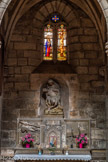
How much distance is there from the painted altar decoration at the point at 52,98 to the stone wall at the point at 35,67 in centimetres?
44

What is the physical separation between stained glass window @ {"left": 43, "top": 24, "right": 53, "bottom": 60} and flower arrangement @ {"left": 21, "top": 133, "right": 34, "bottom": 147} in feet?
11.3

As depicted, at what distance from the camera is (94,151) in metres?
11.0

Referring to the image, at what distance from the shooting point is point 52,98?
11.5 metres

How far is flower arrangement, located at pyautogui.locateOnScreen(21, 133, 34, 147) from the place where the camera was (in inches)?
427

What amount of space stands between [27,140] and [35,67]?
3.02 m

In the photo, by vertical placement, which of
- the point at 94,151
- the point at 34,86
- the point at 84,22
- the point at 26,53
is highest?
the point at 84,22

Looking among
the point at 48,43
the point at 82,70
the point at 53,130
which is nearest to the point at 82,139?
the point at 53,130

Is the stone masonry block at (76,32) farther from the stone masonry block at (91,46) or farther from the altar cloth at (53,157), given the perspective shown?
the altar cloth at (53,157)

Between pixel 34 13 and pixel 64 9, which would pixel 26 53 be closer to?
pixel 34 13

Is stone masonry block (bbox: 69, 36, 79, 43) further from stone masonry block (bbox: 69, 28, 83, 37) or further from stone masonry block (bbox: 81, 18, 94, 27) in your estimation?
stone masonry block (bbox: 81, 18, 94, 27)

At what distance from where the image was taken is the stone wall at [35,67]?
11.4 metres

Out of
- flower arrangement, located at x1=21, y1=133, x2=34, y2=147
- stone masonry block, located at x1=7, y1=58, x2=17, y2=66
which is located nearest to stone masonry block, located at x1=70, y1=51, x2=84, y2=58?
stone masonry block, located at x1=7, y1=58, x2=17, y2=66

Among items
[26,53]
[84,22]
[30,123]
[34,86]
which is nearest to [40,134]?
[30,123]

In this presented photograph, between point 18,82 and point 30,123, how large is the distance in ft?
5.68
